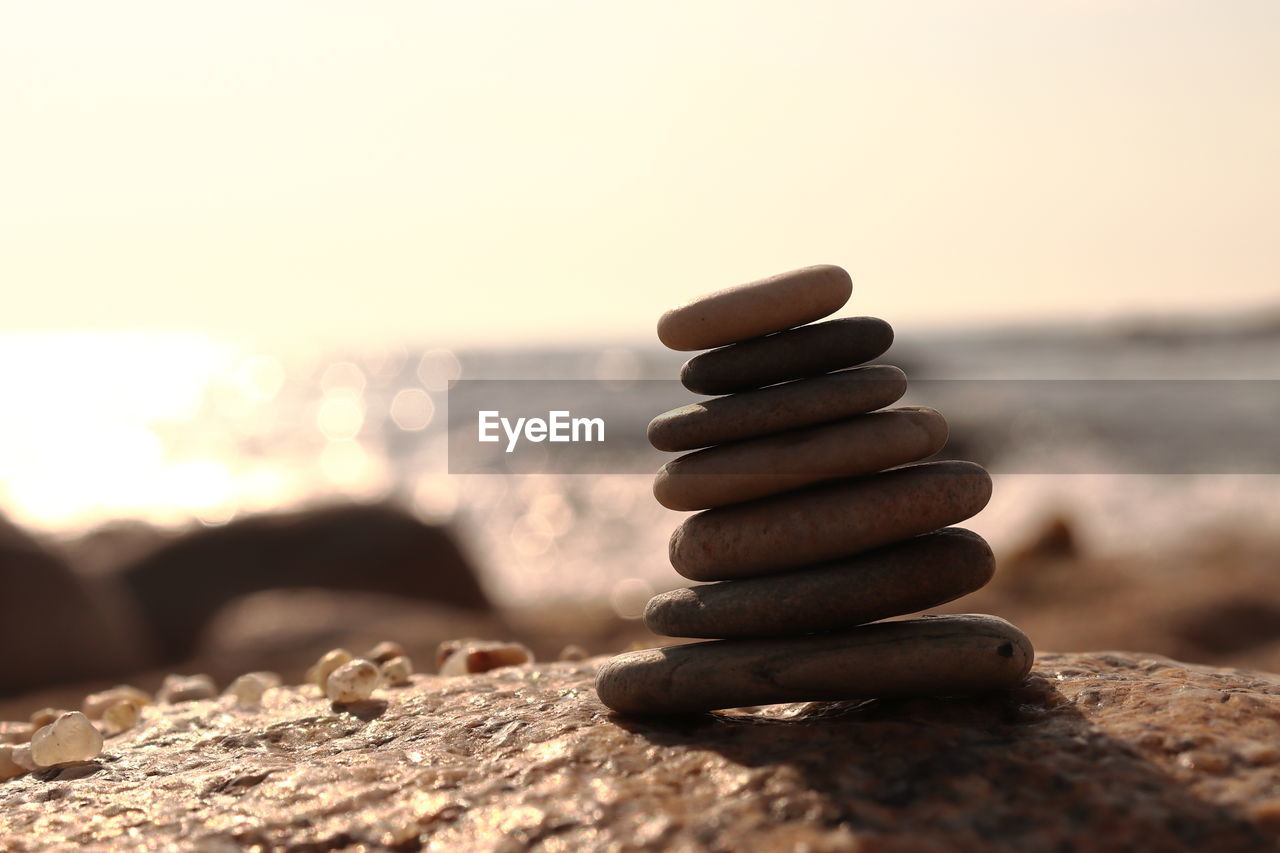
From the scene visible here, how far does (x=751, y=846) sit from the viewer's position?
1.62 metres

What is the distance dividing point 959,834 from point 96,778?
1.83 metres

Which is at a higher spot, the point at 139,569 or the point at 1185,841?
the point at 1185,841

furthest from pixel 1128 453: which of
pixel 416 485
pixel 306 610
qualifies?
pixel 306 610

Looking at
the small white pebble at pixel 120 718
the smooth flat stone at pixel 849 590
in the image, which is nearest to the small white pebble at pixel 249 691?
the small white pebble at pixel 120 718

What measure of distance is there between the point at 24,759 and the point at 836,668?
1920mm

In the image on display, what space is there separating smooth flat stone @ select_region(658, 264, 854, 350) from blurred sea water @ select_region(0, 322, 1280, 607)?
270 inches

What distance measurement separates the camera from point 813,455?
2303 mm

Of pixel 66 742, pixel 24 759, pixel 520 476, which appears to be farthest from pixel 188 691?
pixel 520 476

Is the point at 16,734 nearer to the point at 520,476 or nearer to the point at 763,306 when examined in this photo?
the point at 763,306

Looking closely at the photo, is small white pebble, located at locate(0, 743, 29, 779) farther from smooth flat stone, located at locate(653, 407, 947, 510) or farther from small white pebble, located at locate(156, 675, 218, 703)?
smooth flat stone, located at locate(653, 407, 947, 510)

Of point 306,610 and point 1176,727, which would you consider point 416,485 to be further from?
point 1176,727

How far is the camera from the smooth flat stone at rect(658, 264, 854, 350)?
2.37m

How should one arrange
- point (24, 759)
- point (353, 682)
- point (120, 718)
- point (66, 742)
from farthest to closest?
point (120, 718), point (353, 682), point (24, 759), point (66, 742)

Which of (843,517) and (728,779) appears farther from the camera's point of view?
(843,517)
